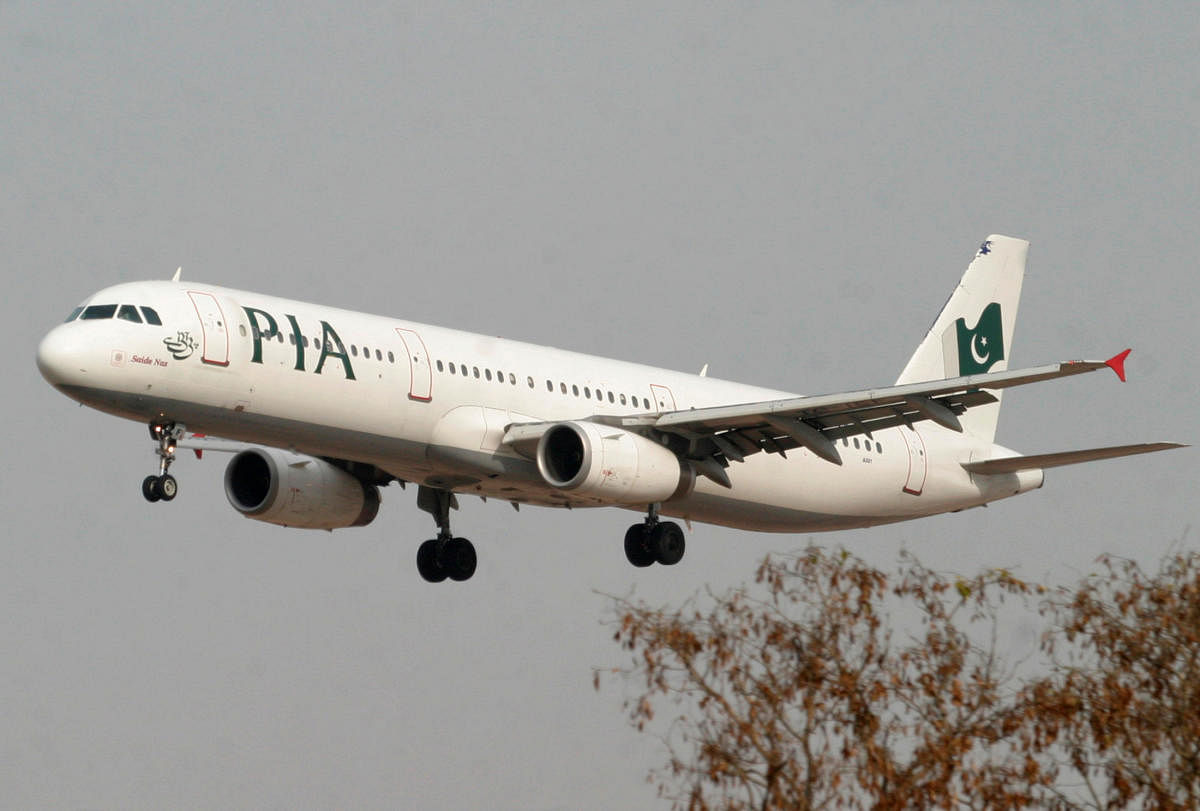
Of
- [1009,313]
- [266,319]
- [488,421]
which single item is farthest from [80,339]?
[1009,313]

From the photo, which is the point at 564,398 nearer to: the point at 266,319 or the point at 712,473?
the point at 712,473

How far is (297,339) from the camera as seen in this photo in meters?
35.3

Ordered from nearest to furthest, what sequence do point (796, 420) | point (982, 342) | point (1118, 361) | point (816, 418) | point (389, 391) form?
point (1118, 361) → point (389, 391) → point (796, 420) → point (816, 418) → point (982, 342)

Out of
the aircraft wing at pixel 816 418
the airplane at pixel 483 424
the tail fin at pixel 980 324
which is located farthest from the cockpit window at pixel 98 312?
the tail fin at pixel 980 324

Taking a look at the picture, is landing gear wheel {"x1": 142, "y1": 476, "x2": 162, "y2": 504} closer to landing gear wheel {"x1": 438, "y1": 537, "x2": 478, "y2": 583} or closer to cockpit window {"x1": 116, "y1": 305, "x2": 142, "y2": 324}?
cockpit window {"x1": 116, "y1": 305, "x2": 142, "y2": 324}

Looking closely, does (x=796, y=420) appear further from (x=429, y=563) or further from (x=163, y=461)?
(x=163, y=461)

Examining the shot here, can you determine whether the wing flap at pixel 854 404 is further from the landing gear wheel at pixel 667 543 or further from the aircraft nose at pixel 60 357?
the aircraft nose at pixel 60 357

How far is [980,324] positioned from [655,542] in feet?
48.8

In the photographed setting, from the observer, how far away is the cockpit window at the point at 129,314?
1340 inches

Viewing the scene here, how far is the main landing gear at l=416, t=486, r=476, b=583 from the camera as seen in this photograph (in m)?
43.9

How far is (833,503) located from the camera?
146 ft

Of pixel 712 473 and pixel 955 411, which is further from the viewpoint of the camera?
pixel 712 473

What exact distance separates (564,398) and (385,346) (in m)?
4.76

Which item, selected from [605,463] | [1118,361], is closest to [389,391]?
[605,463]
